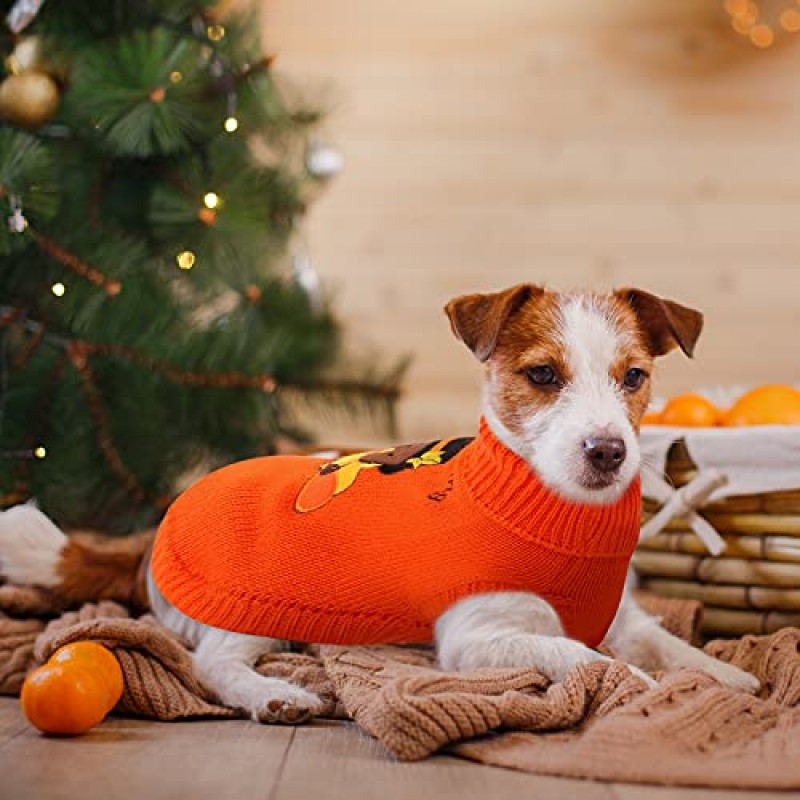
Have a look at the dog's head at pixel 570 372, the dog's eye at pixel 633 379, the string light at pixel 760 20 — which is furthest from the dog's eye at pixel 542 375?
the string light at pixel 760 20

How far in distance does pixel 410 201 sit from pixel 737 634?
1.85m

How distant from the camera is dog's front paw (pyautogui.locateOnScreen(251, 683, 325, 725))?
4.68 feet

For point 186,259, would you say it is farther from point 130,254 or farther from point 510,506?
point 510,506

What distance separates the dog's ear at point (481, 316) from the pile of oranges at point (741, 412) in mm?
593

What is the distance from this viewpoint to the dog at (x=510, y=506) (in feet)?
4.75

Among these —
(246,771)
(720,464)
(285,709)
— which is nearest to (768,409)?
(720,464)

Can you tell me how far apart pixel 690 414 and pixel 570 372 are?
59cm

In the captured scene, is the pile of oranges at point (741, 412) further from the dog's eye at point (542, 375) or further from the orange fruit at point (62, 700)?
the orange fruit at point (62, 700)

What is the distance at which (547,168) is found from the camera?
3322 millimetres

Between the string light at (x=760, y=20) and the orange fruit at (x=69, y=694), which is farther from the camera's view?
the string light at (x=760, y=20)

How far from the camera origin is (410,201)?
11.0 ft

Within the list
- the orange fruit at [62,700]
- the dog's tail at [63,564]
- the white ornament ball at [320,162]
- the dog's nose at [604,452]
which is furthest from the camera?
the white ornament ball at [320,162]

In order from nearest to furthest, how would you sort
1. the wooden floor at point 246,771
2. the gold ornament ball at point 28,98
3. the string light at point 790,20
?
1. the wooden floor at point 246,771
2. the gold ornament ball at point 28,98
3. the string light at point 790,20

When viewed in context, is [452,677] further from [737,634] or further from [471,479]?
[737,634]
